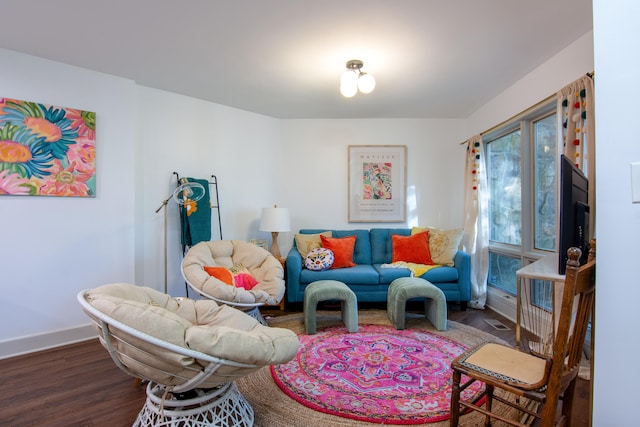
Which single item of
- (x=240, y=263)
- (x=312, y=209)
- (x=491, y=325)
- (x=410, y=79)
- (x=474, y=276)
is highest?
(x=410, y=79)

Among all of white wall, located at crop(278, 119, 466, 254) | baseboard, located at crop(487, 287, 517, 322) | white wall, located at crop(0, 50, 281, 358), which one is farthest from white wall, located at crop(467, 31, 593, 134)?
white wall, located at crop(0, 50, 281, 358)

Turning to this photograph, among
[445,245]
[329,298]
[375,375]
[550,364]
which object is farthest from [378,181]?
[550,364]

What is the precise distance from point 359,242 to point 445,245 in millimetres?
1038

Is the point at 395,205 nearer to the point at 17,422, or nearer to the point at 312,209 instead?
the point at 312,209

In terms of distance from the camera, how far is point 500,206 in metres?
3.76

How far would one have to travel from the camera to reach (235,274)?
294 cm

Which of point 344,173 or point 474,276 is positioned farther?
point 344,173

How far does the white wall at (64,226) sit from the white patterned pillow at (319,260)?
180 cm

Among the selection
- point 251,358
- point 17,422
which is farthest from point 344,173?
point 17,422

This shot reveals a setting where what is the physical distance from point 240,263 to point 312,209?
1.57m

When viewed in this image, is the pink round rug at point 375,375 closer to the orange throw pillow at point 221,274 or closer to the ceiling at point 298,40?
the orange throw pillow at point 221,274

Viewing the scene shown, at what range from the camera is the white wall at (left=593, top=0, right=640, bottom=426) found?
91 cm

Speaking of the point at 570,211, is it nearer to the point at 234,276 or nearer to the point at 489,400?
the point at 489,400

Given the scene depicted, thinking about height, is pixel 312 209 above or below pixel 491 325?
above
